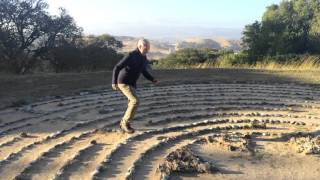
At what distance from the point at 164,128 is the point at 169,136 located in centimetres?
50

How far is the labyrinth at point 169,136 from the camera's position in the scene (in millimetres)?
8469

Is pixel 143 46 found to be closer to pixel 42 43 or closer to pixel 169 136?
pixel 169 136

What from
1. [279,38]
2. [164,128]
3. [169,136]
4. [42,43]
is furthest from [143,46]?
[279,38]

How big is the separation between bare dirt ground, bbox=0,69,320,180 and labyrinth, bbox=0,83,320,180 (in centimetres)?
2

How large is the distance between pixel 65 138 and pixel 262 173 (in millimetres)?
3441

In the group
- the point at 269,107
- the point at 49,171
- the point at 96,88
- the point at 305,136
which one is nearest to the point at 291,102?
the point at 269,107

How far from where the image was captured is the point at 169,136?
34.4ft

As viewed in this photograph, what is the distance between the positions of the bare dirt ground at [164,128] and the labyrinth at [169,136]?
17mm

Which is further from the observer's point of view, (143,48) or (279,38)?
(279,38)

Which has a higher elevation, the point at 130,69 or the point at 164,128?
the point at 130,69

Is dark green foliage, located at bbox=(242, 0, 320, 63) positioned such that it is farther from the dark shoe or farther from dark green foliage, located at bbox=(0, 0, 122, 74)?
the dark shoe

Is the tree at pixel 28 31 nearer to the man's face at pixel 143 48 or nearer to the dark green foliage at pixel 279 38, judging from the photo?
the dark green foliage at pixel 279 38

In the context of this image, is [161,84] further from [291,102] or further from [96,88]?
[291,102]

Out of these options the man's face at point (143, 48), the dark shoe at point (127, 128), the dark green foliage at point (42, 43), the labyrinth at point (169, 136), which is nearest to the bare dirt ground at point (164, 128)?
the labyrinth at point (169, 136)
